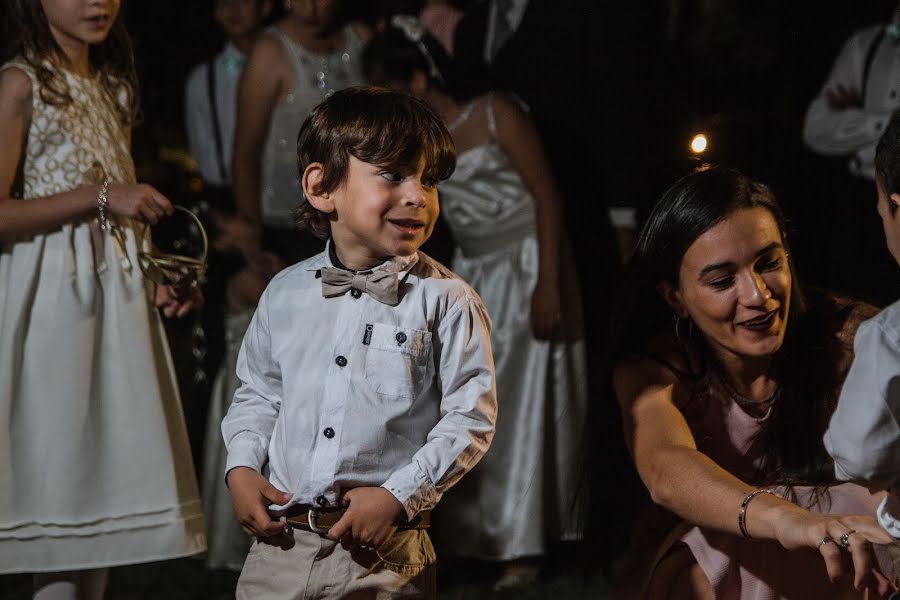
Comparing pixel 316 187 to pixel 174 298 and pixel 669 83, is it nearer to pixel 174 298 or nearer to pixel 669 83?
pixel 174 298

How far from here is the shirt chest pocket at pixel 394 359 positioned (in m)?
2.17

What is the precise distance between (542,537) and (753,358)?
160 cm

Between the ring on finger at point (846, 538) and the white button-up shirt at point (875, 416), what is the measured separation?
0.16 feet

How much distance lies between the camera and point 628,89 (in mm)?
3977

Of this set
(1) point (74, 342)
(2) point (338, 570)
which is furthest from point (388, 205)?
(1) point (74, 342)

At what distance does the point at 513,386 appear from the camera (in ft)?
13.0

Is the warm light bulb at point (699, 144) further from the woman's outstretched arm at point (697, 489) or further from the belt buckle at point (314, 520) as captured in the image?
the belt buckle at point (314, 520)

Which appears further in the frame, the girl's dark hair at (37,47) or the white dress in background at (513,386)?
the white dress in background at (513,386)

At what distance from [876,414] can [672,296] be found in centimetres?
79

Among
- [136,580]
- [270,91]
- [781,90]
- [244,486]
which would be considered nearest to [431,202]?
[244,486]

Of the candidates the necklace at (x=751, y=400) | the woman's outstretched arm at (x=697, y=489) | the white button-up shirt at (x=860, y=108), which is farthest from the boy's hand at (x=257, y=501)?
the white button-up shirt at (x=860, y=108)

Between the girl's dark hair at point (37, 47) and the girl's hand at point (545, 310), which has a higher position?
the girl's dark hair at point (37, 47)

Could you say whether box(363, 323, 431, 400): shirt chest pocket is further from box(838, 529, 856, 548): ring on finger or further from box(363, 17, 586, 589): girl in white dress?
box(363, 17, 586, 589): girl in white dress

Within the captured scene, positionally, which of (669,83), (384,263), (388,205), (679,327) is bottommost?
(679,327)
